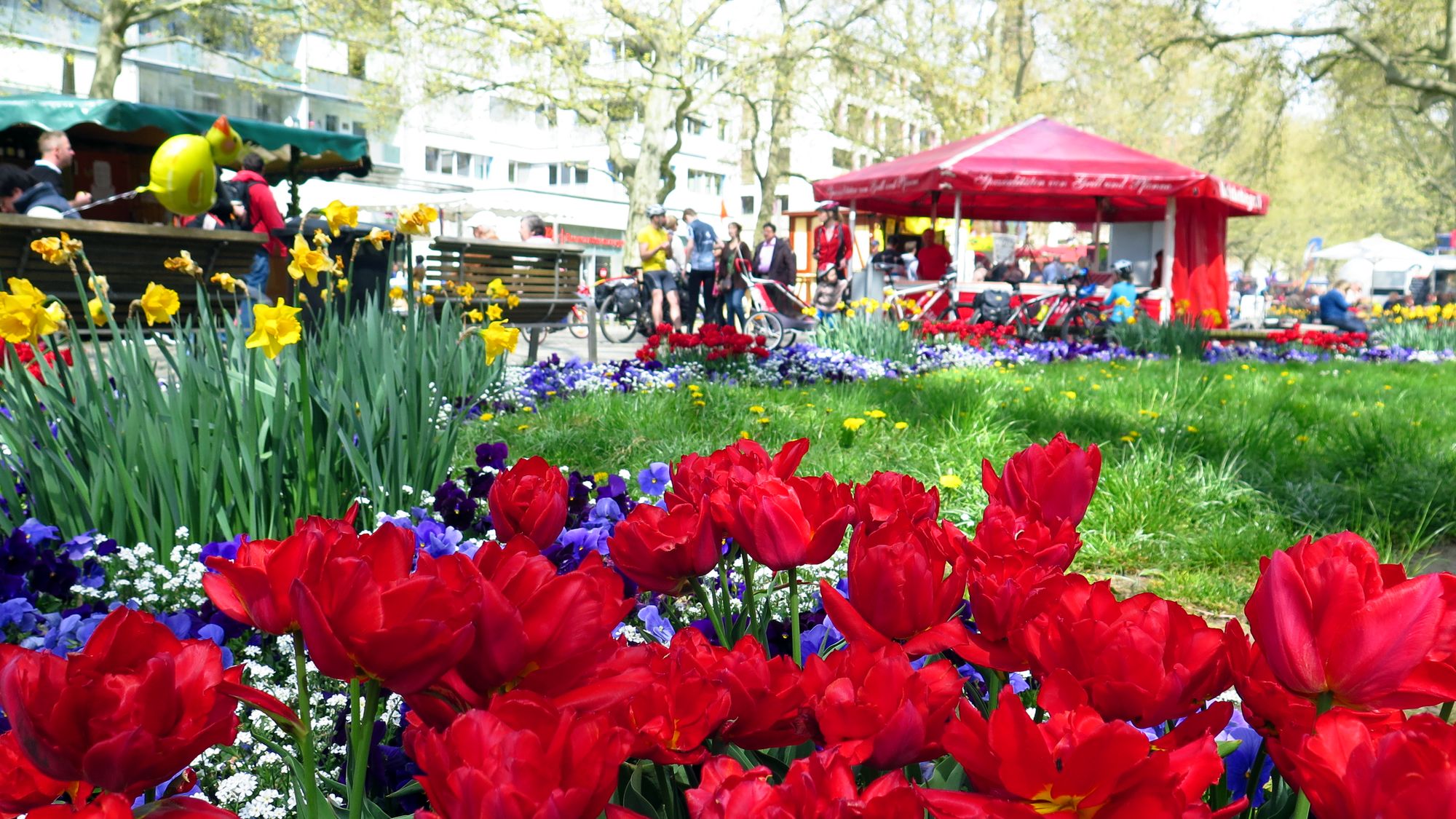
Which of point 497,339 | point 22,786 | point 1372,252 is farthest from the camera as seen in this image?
point 1372,252

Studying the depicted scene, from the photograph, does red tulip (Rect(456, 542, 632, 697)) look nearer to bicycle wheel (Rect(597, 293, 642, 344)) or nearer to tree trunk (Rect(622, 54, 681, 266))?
bicycle wheel (Rect(597, 293, 642, 344))

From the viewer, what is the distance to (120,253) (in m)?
4.80

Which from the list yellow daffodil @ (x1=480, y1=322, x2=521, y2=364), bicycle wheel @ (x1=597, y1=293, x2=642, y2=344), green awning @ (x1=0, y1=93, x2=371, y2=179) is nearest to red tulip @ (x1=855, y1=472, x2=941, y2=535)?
yellow daffodil @ (x1=480, y1=322, x2=521, y2=364)

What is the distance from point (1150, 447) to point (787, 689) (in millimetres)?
3718

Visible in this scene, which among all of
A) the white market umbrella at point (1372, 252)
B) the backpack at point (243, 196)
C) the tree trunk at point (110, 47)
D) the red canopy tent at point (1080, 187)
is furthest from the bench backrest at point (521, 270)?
the white market umbrella at point (1372, 252)

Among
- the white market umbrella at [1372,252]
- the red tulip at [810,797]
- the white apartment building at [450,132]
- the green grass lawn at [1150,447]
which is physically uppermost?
the white apartment building at [450,132]

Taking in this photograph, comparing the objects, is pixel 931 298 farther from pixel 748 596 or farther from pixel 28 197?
pixel 748 596

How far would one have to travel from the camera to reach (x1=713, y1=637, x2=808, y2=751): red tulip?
69 cm

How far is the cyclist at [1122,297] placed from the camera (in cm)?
1295

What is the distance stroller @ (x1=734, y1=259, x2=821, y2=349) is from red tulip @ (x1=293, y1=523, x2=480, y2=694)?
38.0 feet

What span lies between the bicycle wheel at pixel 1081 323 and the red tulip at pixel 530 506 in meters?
12.2

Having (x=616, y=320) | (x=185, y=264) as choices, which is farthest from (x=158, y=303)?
(x=616, y=320)

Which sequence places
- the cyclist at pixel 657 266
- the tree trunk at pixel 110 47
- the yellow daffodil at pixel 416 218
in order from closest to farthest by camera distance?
the yellow daffodil at pixel 416 218, the cyclist at pixel 657 266, the tree trunk at pixel 110 47

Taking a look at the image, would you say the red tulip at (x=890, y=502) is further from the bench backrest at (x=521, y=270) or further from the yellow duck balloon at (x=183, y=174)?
the bench backrest at (x=521, y=270)
